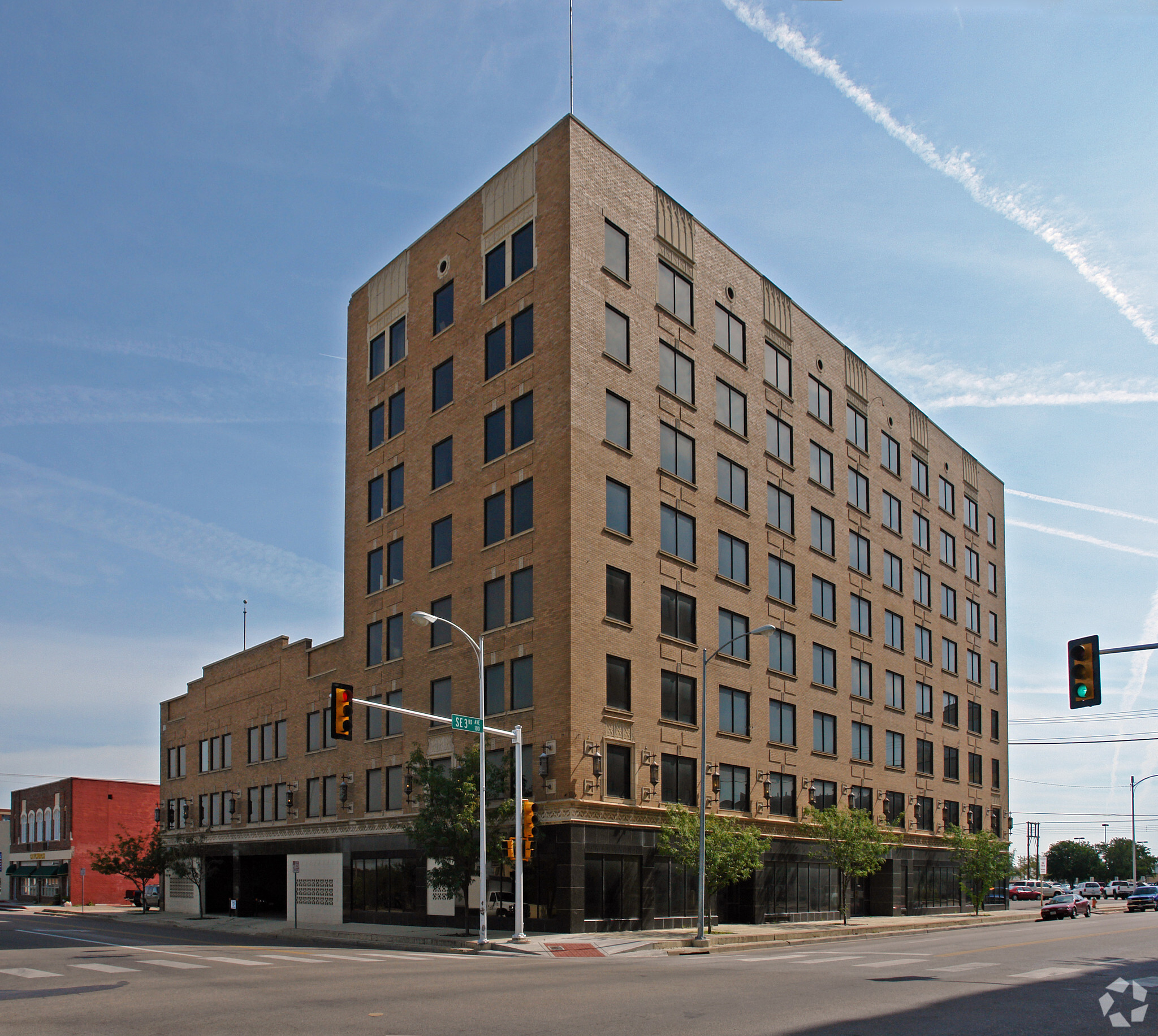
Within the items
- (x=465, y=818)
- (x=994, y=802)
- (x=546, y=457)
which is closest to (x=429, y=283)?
(x=546, y=457)

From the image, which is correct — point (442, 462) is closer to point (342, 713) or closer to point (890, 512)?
point (342, 713)

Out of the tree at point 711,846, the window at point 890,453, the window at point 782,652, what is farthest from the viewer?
the window at point 890,453

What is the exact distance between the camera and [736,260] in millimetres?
52500

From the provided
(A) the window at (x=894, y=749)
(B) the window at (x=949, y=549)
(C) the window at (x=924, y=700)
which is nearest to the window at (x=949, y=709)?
(C) the window at (x=924, y=700)

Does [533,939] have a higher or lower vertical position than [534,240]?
Result: lower

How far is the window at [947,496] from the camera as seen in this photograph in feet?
233

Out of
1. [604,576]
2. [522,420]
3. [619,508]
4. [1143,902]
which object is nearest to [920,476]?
[1143,902]

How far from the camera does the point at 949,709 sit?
6812 cm

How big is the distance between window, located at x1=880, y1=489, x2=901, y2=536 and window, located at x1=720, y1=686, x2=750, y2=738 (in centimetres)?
1942

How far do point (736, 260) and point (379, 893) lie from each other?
33.4 meters

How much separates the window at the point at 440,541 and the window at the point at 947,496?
36813 mm

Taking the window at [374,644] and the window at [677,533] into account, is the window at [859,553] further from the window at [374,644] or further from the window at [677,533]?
the window at [374,644]

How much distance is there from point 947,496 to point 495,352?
126 feet

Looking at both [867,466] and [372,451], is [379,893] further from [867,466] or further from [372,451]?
[867,466]
